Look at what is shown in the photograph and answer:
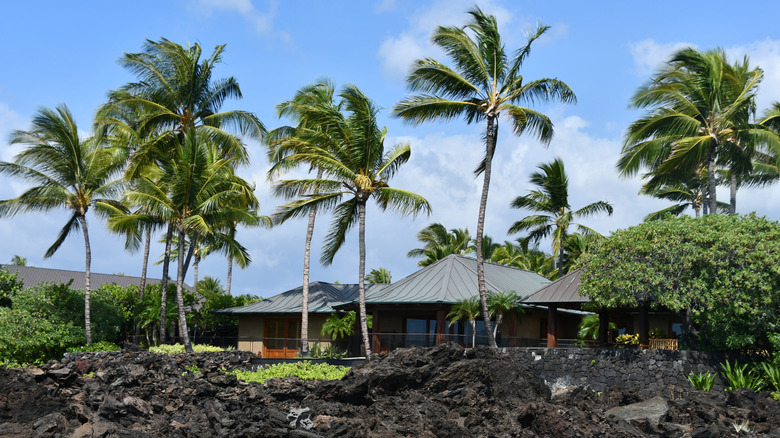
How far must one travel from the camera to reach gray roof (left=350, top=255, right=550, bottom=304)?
28692mm

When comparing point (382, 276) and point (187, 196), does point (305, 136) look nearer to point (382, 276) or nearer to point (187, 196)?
point (187, 196)

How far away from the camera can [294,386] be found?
15.4 meters

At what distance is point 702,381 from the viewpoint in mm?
19641

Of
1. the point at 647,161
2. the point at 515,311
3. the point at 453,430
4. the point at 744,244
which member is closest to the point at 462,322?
the point at 515,311

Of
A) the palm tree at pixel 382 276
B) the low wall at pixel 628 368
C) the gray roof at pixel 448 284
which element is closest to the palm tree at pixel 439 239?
the palm tree at pixel 382 276

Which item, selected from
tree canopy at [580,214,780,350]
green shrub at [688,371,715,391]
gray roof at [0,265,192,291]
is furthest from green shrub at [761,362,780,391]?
gray roof at [0,265,192,291]

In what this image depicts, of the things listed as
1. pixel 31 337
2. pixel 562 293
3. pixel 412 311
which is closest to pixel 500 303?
pixel 562 293

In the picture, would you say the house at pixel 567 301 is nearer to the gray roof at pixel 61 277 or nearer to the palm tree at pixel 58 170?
the palm tree at pixel 58 170

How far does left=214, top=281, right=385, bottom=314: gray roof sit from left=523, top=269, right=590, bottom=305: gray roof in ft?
33.1

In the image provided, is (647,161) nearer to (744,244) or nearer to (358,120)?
(744,244)

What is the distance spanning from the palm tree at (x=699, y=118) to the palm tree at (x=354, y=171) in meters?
8.83

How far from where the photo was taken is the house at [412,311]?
28.0m

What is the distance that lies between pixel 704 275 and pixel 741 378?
9.42 ft

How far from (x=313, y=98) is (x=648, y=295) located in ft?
57.3
